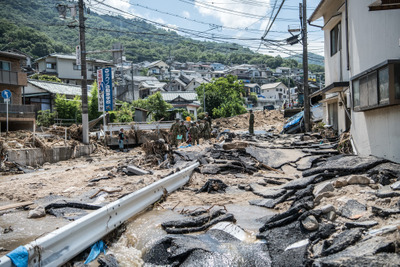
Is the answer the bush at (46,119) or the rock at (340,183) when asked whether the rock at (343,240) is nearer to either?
the rock at (340,183)

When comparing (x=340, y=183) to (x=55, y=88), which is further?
(x=55, y=88)

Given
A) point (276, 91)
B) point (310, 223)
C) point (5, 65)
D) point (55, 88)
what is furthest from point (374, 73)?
point (276, 91)

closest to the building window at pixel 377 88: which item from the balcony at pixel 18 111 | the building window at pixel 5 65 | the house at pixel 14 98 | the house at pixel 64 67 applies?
the balcony at pixel 18 111

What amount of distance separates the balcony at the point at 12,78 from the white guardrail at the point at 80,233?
1096 inches

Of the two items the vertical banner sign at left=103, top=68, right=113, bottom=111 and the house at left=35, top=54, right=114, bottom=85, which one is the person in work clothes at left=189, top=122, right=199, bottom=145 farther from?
the house at left=35, top=54, right=114, bottom=85

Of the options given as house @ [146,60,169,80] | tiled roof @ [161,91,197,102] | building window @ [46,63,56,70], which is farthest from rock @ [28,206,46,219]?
house @ [146,60,169,80]

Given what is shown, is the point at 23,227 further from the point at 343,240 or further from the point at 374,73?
the point at 374,73

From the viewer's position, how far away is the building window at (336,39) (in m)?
13.2

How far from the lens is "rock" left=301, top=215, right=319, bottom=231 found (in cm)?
385

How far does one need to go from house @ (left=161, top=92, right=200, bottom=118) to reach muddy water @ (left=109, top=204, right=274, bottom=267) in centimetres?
4232

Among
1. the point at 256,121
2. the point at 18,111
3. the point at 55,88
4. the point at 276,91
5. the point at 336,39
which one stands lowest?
the point at 256,121

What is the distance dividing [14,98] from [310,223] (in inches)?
1246

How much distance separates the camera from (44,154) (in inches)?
654

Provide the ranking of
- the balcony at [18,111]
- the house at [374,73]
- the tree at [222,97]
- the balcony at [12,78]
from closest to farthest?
the house at [374,73] → the balcony at [18,111] → the balcony at [12,78] → the tree at [222,97]
